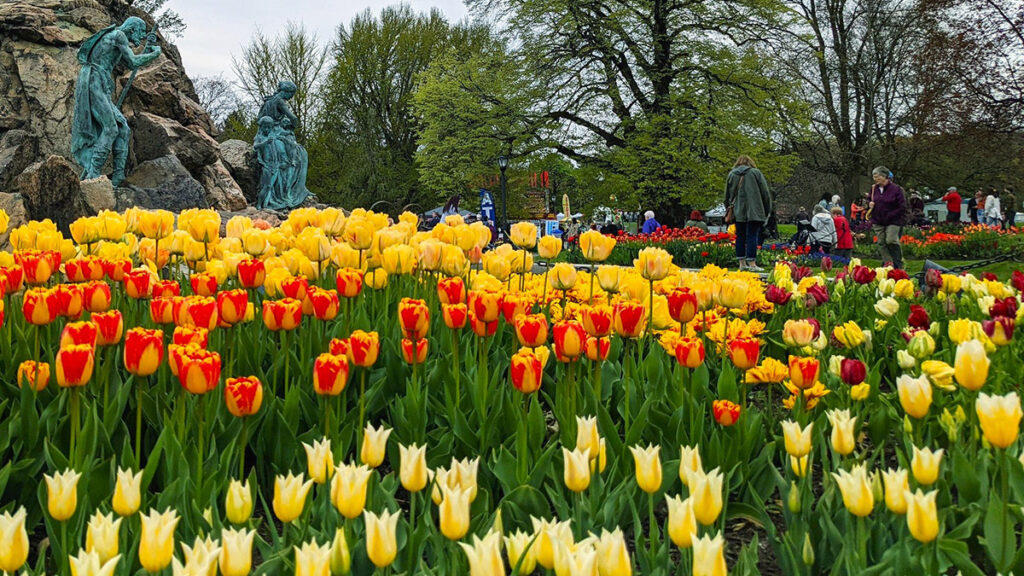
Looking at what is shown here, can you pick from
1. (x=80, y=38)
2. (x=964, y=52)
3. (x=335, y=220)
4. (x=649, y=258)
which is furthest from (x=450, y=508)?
(x=964, y=52)

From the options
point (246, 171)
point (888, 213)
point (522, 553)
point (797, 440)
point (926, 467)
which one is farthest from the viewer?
point (246, 171)

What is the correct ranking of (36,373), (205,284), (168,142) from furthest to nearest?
(168,142) → (205,284) → (36,373)

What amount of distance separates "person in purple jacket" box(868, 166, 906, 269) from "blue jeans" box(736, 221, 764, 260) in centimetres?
164

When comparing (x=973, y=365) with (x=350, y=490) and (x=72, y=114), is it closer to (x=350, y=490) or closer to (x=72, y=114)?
(x=350, y=490)

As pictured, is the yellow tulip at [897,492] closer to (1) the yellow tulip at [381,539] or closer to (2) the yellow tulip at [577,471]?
(2) the yellow tulip at [577,471]

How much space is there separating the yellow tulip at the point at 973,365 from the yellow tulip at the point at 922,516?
0.51m

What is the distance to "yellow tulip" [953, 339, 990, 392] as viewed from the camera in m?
1.54

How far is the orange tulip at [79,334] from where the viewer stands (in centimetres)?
162

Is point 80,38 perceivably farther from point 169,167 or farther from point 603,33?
point 603,33

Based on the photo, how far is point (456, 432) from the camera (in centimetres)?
201

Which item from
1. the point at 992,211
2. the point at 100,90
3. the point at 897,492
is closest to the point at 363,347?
the point at 897,492

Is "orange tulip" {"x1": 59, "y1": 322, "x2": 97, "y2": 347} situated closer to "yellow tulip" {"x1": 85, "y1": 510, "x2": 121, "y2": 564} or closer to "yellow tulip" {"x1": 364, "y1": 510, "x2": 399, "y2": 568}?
"yellow tulip" {"x1": 85, "y1": 510, "x2": 121, "y2": 564}

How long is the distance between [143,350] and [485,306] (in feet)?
2.75

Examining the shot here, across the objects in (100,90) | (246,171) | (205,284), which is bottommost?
(205,284)
